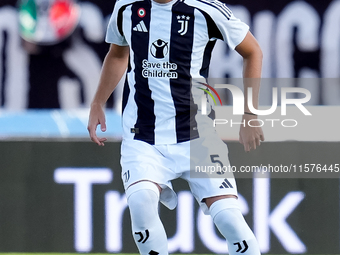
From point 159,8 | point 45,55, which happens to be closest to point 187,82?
point 159,8

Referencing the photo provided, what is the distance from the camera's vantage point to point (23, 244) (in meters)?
3.51

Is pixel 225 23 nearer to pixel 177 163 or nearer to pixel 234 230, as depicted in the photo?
pixel 177 163

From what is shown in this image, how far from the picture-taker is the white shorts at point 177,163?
235 cm

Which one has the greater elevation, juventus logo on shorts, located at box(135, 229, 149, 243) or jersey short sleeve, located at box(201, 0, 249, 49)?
jersey short sleeve, located at box(201, 0, 249, 49)

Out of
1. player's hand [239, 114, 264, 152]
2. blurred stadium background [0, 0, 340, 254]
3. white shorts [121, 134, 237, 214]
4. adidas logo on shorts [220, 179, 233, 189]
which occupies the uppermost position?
player's hand [239, 114, 264, 152]

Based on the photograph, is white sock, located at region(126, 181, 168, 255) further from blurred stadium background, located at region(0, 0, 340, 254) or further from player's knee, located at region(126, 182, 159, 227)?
blurred stadium background, located at region(0, 0, 340, 254)

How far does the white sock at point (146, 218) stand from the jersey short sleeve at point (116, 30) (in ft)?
2.42

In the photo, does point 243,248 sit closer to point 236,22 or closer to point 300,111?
point 236,22

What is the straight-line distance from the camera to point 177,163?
2393mm

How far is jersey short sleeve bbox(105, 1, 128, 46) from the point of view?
2533mm

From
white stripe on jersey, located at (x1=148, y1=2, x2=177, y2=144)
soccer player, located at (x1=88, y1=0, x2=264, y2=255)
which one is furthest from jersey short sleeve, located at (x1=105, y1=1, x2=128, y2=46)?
white stripe on jersey, located at (x1=148, y1=2, x2=177, y2=144)

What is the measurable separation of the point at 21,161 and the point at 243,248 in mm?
1806

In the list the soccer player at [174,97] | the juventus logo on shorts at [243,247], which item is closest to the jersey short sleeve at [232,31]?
the soccer player at [174,97]

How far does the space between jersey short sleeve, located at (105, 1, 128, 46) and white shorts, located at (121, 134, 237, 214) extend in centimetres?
51
